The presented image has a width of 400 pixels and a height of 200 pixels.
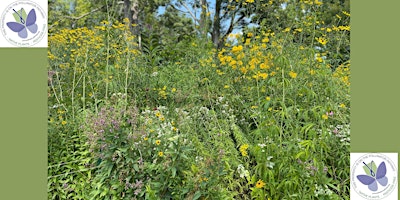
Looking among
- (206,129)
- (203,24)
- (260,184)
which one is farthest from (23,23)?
(203,24)

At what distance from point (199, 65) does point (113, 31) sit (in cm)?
96

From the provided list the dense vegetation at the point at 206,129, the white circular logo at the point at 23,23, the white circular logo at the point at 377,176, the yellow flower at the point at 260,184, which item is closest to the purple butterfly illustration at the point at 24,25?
the white circular logo at the point at 23,23

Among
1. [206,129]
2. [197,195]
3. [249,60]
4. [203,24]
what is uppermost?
[203,24]

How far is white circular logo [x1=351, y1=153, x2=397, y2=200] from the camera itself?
213 cm

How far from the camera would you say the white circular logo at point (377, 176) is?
7.00 ft

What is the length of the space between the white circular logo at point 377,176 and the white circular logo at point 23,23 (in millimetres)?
1975

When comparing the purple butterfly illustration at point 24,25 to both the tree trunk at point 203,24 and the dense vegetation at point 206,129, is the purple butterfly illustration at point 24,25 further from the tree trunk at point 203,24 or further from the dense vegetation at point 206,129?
the tree trunk at point 203,24

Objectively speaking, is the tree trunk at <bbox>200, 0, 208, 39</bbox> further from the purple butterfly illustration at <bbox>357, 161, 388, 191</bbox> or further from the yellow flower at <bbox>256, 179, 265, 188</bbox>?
the purple butterfly illustration at <bbox>357, 161, 388, 191</bbox>

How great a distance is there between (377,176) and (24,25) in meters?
2.15

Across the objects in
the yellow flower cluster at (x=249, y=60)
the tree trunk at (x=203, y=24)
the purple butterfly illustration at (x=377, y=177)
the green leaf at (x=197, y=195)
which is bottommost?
the green leaf at (x=197, y=195)

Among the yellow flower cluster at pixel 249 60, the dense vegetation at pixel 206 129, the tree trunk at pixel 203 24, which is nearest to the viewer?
the dense vegetation at pixel 206 129

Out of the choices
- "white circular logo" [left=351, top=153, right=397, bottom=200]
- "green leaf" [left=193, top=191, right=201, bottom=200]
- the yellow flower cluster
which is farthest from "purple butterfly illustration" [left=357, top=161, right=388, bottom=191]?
the yellow flower cluster

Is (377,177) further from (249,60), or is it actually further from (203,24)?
(203,24)

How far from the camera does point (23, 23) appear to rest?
7.00 ft
